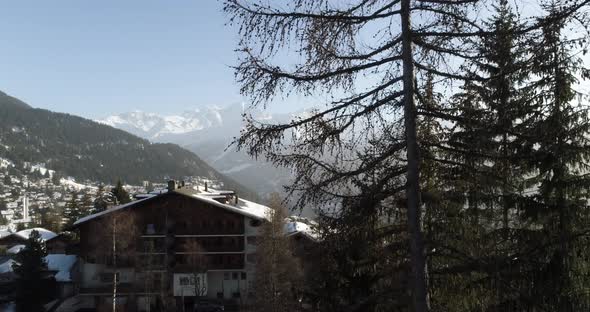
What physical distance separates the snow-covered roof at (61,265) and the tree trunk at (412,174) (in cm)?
5552

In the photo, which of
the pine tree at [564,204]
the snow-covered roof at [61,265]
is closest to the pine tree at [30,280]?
the snow-covered roof at [61,265]

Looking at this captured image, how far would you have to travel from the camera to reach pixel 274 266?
3603 cm

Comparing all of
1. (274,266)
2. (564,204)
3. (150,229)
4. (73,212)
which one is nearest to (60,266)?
(150,229)

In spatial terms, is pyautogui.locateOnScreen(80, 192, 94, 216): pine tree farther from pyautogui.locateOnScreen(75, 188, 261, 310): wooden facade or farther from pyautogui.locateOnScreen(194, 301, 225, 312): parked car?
pyautogui.locateOnScreen(194, 301, 225, 312): parked car

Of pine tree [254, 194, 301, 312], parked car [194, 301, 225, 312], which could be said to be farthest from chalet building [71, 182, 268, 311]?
pine tree [254, 194, 301, 312]

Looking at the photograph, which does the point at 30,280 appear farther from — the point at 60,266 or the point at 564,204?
the point at 564,204

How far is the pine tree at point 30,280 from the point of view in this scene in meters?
47.3

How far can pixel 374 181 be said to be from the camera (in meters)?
8.36

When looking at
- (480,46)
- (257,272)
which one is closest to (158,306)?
(257,272)

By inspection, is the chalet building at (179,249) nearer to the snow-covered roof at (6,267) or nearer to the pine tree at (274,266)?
the pine tree at (274,266)

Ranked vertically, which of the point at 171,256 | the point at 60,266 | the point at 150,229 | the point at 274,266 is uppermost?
the point at 150,229

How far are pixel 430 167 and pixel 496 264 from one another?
1787 mm

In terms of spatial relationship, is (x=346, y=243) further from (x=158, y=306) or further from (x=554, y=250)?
(x=158, y=306)

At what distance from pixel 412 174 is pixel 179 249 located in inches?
1803
